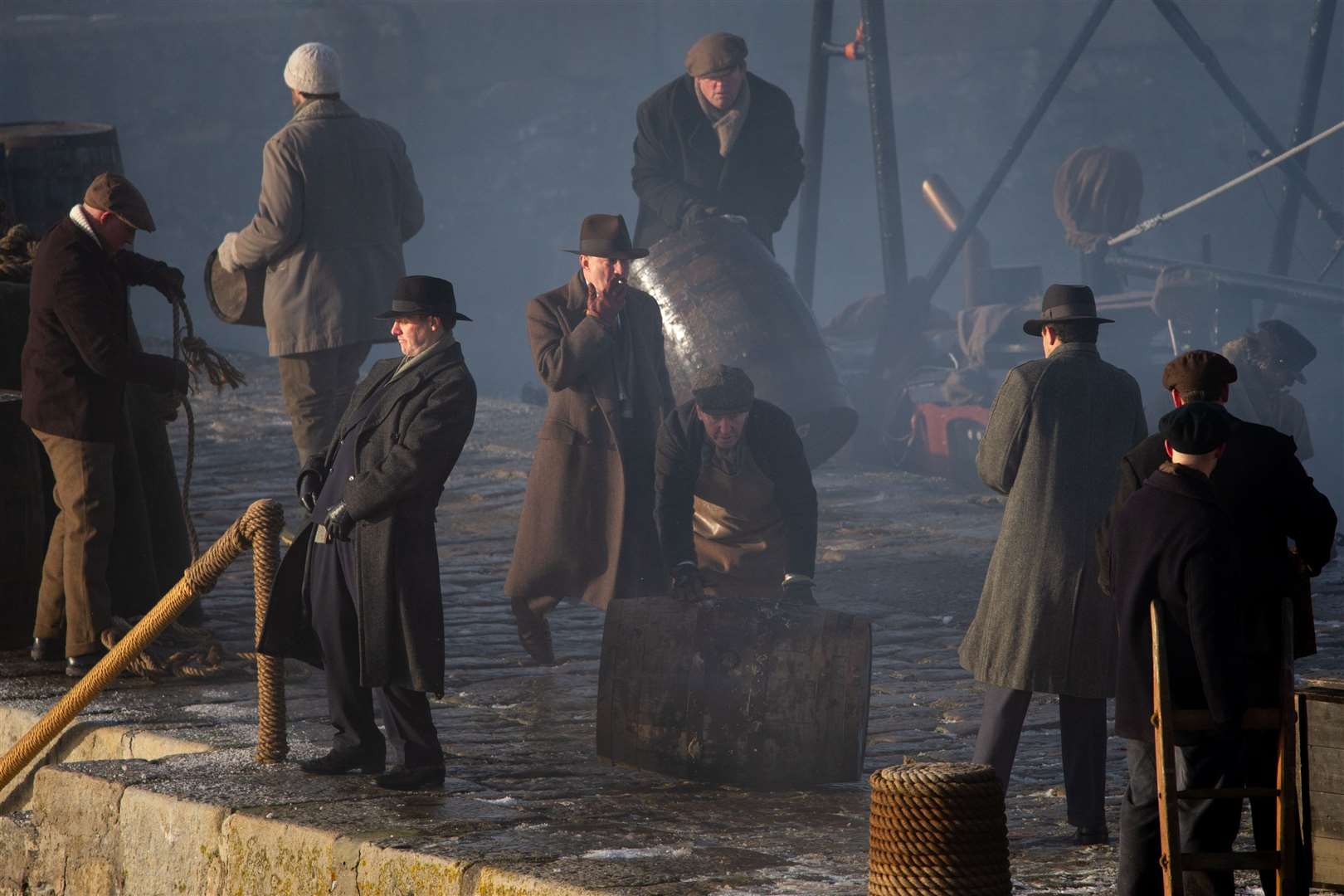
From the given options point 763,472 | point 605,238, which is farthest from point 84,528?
point 763,472

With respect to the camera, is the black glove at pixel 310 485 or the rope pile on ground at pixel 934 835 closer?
the rope pile on ground at pixel 934 835

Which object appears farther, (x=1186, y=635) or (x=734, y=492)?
(x=734, y=492)

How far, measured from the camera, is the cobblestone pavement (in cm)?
468

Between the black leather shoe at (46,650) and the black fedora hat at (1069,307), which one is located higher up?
the black fedora hat at (1069,307)

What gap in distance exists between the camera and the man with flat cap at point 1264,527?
4.10 metres

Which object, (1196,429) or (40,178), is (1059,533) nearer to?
(1196,429)

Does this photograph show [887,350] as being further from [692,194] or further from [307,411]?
[307,411]

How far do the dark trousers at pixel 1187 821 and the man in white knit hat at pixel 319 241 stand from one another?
14.9ft

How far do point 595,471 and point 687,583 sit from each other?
4.15ft

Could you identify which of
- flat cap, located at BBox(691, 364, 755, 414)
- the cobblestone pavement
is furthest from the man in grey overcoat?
flat cap, located at BBox(691, 364, 755, 414)

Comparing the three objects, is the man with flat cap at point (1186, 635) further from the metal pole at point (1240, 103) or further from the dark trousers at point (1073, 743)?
the metal pole at point (1240, 103)

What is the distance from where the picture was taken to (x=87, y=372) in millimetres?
6625

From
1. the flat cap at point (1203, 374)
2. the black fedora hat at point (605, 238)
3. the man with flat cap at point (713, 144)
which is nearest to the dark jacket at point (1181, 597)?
the flat cap at point (1203, 374)

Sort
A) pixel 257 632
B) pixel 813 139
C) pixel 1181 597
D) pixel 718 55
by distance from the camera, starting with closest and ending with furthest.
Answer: pixel 1181 597 → pixel 257 632 → pixel 718 55 → pixel 813 139
